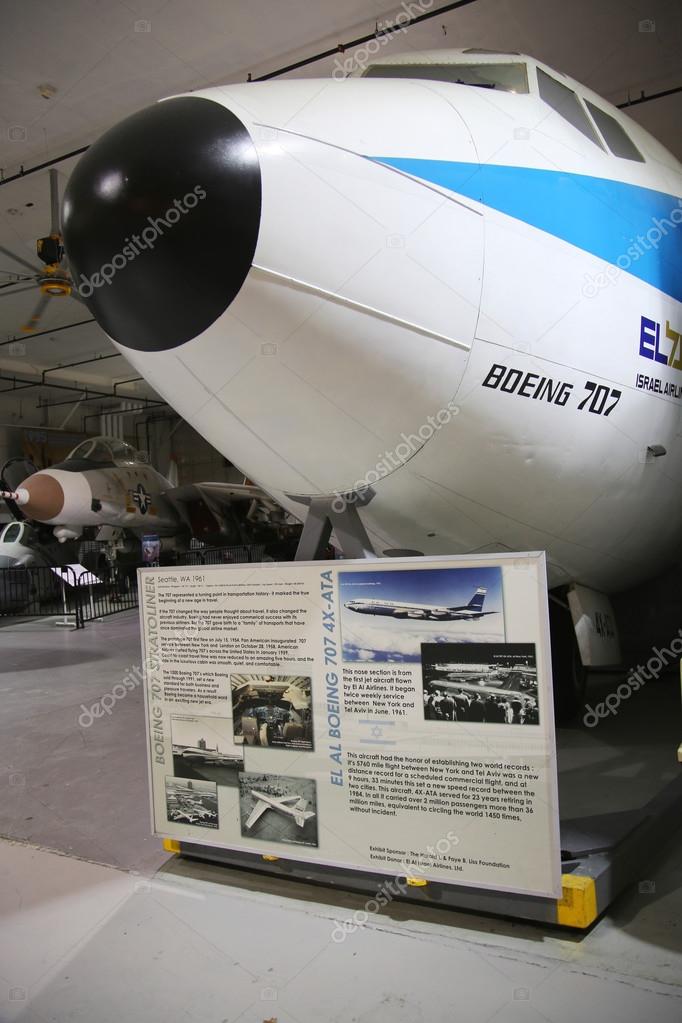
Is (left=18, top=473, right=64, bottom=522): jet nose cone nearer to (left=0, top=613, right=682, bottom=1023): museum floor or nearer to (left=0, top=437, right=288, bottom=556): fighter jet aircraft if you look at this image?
(left=0, top=437, right=288, bottom=556): fighter jet aircraft

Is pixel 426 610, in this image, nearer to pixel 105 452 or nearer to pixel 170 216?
pixel 170 216

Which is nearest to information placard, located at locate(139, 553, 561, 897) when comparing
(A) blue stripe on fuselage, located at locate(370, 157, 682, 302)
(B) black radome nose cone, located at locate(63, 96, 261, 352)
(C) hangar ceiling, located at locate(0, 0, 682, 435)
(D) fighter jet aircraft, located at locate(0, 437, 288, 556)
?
(B) black radome nose cone, located at locate(63, 96, 261, 352)

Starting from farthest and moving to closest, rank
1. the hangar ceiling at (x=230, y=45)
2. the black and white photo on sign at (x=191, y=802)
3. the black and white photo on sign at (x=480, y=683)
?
the hangar ceiling at (x=230, y=45)
the black and white photo on sign at (x=191, y=802)
the black and white photo on sign at (x=480, y=683)

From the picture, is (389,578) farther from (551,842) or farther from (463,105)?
(463,105)

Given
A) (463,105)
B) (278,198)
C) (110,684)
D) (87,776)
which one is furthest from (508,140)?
(110,684)

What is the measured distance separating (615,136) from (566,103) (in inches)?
19.7

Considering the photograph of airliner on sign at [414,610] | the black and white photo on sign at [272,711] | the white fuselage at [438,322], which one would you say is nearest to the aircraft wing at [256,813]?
the black and white photo on sign at [272,711]

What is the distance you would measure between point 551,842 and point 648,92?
432 inches

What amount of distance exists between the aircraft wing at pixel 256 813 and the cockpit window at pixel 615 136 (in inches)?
149

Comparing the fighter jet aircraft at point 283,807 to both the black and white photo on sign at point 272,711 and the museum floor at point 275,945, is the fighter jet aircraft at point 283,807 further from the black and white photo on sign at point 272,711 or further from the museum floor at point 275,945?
the museum floor at point 275,945

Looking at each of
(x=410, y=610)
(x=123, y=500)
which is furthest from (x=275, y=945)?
(x=123, y=500)

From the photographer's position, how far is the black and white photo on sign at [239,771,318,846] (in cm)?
333

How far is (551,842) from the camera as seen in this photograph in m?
2.85

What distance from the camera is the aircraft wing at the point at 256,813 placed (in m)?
3.44
